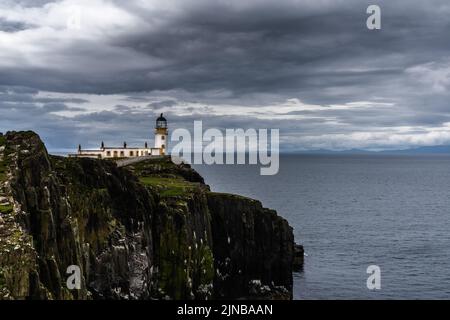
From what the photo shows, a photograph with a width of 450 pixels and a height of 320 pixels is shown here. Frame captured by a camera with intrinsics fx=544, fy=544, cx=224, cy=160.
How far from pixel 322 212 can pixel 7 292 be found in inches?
6104

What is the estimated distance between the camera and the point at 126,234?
221ft

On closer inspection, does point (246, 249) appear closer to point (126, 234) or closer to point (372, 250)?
point (126, 234)

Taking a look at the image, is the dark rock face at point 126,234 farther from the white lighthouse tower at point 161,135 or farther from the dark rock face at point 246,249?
the white lighthouse tower at point 161,135

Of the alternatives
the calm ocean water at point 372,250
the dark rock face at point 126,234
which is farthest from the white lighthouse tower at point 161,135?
the calm ocean water at point 372,250

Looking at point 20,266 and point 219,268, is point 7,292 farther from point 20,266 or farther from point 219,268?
point 219,268

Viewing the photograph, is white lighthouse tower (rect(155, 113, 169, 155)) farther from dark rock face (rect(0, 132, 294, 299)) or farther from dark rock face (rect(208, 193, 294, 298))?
dark rock face (rect(208, 193, 294, 298))

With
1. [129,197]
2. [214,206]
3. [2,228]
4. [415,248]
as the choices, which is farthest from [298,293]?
[2,228]

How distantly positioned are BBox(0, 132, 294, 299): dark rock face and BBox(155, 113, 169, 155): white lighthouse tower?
20247 mm

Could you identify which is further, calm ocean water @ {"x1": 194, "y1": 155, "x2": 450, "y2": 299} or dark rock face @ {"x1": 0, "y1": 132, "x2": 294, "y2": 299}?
calm ocean water @ {"x1": 194, "y1": 155, "x2": 450, "y2": 299}

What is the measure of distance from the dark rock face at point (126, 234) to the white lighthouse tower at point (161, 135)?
797 inches

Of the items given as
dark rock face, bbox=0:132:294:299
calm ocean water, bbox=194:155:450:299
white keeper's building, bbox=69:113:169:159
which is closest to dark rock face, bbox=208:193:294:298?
dark rock face, bbox=0:132:294:299

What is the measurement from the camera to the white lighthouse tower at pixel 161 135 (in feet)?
440

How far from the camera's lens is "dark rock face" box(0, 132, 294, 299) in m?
41.2

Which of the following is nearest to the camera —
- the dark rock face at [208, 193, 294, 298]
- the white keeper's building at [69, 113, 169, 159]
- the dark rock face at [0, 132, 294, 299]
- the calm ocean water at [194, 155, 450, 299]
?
the dark rock face at [0, 132, 294, 299]
